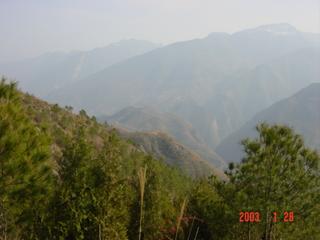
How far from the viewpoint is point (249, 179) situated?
21.9m

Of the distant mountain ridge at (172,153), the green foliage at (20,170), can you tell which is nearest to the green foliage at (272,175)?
the green foliage at (20,170)

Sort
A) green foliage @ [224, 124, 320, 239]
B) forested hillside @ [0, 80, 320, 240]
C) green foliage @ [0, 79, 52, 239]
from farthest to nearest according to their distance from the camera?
green foliage @ [224, 124, 320, 239], forested hillside @ [0, 80, 320, 240], green foliage @ [0, 79, 52, 239]

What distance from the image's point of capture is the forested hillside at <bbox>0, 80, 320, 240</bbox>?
14984 millimetres

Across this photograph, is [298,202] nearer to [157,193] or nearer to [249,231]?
[249,231]

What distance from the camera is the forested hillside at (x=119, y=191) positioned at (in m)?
15.0

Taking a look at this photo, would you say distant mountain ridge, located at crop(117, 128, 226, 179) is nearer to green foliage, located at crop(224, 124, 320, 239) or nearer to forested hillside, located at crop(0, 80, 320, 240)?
forested hillside, located at crop(0, 80, 320, 240)

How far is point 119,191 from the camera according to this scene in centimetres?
1630
